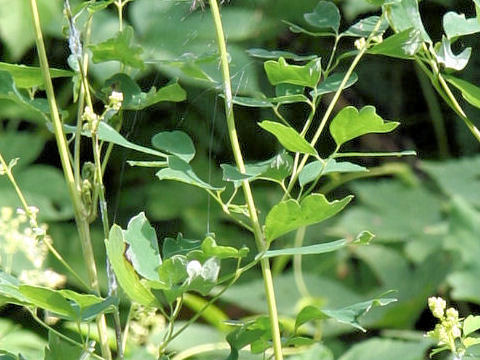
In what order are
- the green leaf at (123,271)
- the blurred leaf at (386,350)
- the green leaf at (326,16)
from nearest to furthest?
the green leaf at (123,271)
the green leaf at (326,16)
the blurred leaf at (386,350)

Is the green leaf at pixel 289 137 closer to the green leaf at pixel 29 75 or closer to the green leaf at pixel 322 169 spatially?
the green leaf at pixel 322 169

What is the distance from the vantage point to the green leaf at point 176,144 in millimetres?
462

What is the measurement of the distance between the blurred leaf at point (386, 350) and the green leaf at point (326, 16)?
2.17 ft

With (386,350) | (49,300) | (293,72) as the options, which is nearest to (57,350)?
(49,300)

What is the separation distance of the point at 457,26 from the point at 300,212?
0.45ft

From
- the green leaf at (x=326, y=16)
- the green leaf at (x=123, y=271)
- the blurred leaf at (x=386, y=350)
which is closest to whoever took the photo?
the green leaf at (x=123, y=271)

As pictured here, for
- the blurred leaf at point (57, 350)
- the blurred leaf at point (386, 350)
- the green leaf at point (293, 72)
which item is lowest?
the blurred leaf at point (386, 350)

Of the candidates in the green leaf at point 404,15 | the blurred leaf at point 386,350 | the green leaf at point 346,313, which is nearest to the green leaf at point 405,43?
the green leaf at point 404,15

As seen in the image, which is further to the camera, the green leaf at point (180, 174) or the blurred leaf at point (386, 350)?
the blurred leaf at point (386, 350)

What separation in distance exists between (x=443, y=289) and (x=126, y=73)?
1.30 meters

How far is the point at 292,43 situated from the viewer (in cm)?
181

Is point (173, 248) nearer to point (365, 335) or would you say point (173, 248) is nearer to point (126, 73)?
point (126, 73)

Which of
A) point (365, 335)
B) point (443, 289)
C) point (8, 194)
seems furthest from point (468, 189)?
point (8, 194)

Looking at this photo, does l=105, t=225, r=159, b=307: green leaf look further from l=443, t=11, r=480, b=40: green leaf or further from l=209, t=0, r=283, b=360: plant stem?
l=443, t=11, r=480, b=40: green leaf
